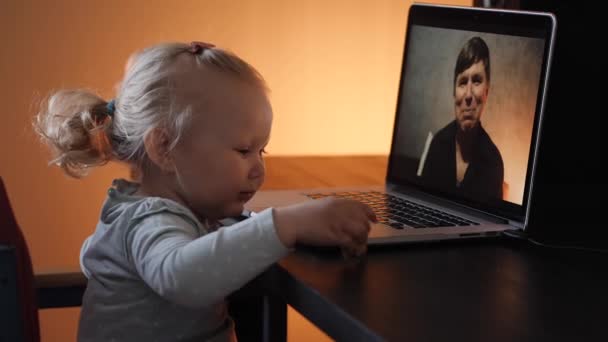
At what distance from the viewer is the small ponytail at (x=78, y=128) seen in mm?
1082

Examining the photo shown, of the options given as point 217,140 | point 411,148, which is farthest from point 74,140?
point 411,148

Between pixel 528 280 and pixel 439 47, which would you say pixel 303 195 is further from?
pixel 528 280

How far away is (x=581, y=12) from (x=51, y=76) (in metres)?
1.29

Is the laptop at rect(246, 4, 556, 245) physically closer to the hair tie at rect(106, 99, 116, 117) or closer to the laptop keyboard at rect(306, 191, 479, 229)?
the laptop keyboard at rect(306, 191, 479, 229)

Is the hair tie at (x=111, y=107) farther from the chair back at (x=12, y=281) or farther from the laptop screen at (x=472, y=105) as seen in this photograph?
the laptop screen at (x=472, y=105)

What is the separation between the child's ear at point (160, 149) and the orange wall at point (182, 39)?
36.1 inches

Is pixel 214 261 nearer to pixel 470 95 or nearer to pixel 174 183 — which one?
pixel 174 183

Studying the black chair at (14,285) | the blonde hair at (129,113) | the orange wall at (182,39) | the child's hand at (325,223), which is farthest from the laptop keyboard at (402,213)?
the orange wall at (182,39)

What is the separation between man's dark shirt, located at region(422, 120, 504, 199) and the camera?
44.9 inches

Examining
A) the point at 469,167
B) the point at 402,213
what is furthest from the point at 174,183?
the point at 469,167

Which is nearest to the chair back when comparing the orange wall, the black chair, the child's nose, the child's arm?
the black chair

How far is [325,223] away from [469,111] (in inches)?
16.9

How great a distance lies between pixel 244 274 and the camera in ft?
2.66

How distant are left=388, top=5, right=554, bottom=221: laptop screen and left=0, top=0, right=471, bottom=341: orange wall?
0.68 metres
